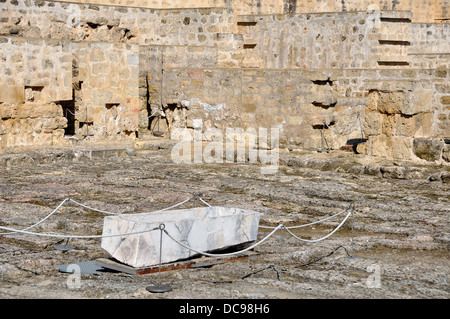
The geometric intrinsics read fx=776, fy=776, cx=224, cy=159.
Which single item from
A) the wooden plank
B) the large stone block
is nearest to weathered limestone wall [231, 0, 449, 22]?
the large stone block

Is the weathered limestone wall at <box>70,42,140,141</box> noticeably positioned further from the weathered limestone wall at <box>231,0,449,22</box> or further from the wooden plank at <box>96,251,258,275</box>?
the weathered limestone wall at <box>231,0,449,22</box>

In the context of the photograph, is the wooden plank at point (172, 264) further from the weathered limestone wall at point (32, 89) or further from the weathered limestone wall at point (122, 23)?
the weathered limestone wall at point (122, 23)

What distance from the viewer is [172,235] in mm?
6496

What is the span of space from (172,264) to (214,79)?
899cm

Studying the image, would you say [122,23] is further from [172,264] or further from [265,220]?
[172,264]

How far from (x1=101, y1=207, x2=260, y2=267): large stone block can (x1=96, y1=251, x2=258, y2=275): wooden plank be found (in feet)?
0.14

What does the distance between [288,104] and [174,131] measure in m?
2.52

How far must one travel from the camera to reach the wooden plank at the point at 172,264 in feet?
20.7

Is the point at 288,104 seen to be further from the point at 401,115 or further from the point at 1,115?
the point at 1,115

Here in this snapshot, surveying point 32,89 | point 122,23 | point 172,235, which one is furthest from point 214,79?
point 172,235

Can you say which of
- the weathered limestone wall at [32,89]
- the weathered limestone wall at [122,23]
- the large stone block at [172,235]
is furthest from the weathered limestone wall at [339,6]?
the large stone block at [172,235]

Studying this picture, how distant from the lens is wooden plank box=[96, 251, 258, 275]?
20.7ft

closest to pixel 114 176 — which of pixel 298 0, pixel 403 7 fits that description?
pixel 298 0

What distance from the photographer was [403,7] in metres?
26.6
